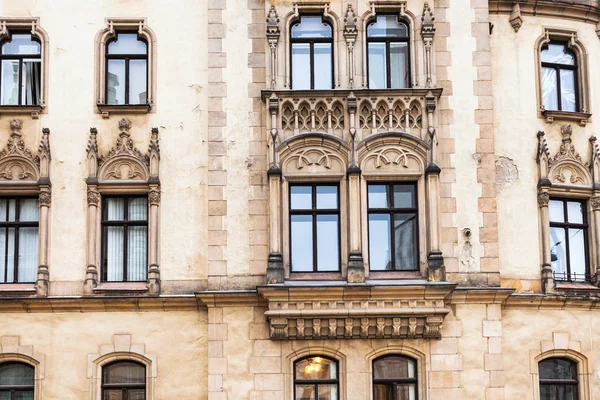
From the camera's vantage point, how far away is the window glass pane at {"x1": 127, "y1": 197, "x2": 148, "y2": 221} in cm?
2670

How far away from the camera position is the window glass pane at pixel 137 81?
27.2 meters

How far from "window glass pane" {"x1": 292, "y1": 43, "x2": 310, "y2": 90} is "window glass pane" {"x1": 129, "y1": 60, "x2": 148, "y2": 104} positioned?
3447 millimetres

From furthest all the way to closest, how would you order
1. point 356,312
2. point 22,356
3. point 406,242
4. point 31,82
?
point 31,82 < point 406,242 < point 22,356 < point 356,312

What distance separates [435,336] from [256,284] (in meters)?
4.04

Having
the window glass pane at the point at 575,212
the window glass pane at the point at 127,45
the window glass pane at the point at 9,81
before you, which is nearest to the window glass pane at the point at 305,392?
the window glass pane at the point at 575,212

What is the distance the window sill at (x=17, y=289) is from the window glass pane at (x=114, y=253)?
5.63ft

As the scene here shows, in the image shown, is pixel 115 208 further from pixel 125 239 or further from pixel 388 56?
pixel 388 56

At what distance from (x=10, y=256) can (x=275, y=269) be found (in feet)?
19.9

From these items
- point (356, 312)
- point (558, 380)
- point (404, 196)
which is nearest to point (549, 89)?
point (404, 196)

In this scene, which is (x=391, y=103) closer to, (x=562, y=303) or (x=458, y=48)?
(x=458, y=48)

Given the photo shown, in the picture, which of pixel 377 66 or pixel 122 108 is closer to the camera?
pixel 122 108

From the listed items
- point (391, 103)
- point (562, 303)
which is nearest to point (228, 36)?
point (391, 103)

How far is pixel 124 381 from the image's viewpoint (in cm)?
2592

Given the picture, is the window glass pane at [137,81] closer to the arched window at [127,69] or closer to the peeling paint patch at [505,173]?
the arched window at [127,69]
